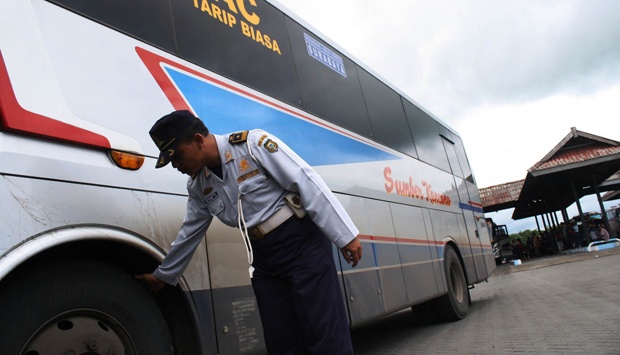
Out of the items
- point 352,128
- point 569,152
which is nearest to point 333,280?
point 352,128

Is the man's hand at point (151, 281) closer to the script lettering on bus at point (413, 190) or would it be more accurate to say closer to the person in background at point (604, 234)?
the script lettering on bus at point (413, 190)

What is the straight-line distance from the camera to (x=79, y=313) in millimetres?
1865

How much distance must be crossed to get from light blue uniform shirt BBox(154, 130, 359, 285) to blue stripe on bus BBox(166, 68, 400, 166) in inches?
28.3

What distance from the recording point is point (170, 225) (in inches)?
95.0

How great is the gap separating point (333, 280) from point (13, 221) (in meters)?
1.33

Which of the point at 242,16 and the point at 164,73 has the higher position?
the point at 242,16

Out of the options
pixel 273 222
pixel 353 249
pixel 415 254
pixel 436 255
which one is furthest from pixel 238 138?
pixel 436 255

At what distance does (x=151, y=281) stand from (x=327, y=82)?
2967 mm

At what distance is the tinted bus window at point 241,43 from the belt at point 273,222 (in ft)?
4.37

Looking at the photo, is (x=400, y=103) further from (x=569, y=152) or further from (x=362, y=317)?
(x=569, y=152)

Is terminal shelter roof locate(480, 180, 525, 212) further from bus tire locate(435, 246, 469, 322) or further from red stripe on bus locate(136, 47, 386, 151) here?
red stripe on bus locate(136, 47, 386, 151)

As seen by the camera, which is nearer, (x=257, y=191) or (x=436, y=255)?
(x=257, y=191)

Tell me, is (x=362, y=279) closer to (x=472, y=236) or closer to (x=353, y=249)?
(x=353, y=249)

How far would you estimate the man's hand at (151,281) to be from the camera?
2.21 meters
